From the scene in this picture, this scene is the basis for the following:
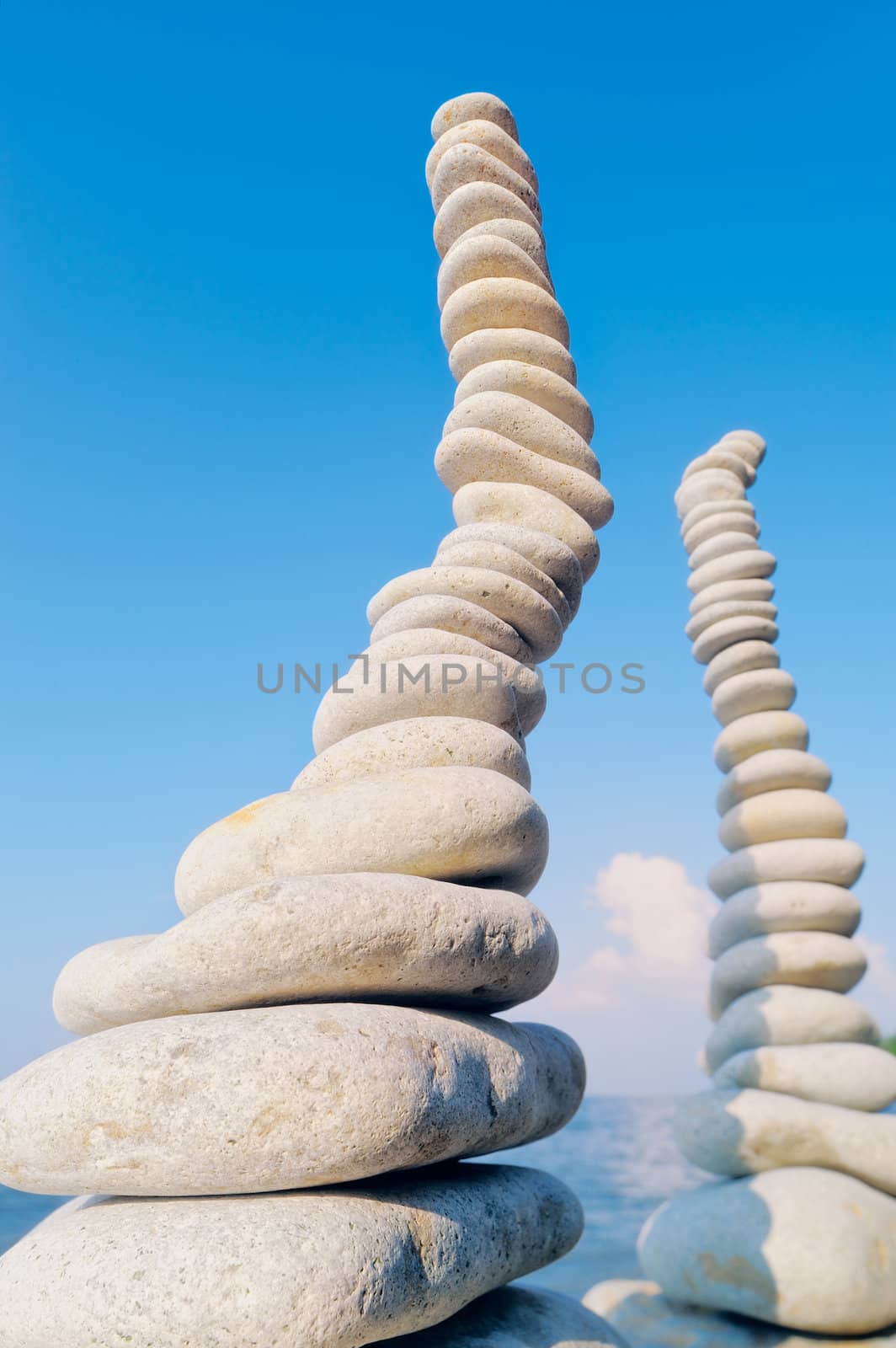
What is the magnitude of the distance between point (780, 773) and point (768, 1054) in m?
1.91

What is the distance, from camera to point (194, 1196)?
7.59ft

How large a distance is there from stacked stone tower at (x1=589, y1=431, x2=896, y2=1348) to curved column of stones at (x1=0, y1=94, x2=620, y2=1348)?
9.62 ft

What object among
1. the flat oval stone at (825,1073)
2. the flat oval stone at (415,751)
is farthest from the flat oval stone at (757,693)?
the flat oval stone at (415,751)

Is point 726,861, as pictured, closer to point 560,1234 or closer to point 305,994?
point 560,1234

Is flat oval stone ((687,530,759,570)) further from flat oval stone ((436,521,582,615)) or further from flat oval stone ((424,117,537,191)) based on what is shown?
flat oval stone ((436,521,582,615))

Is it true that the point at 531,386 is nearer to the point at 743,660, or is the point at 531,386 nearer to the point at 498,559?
the point at 498,559

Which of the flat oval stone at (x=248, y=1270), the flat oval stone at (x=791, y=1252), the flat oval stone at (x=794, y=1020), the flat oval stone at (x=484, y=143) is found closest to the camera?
the flat oval stone at (x=248, y=1270)

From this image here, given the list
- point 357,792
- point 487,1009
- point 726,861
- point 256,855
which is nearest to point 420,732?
point 357,792

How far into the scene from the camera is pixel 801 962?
6.64 metres

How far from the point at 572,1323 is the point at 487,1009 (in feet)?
2.81

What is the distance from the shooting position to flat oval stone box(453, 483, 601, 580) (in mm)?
3975

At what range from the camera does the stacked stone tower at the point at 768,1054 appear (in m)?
5.30

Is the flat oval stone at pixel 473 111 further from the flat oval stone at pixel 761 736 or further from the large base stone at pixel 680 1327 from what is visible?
the large base stone at pixel 680 1327

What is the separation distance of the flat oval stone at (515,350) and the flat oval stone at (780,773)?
3929mm
